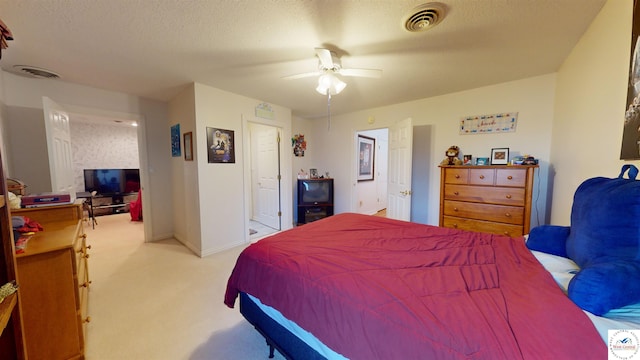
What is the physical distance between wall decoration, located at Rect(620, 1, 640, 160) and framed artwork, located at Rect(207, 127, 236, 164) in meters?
3.49

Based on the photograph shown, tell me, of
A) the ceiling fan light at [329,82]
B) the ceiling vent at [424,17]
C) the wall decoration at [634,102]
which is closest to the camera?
the wall decoration at [634,102]

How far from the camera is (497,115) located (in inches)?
112

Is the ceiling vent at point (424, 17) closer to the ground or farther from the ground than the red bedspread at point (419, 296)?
farther from the ground

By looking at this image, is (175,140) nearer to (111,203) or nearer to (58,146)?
(58,146)

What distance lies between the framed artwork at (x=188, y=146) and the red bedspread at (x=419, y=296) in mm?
2095

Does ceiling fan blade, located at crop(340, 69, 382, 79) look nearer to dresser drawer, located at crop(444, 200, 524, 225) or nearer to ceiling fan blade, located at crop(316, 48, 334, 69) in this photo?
ceiling fan blade, located at crop(316, 48, 334, 69)

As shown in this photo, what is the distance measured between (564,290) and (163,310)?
271cm

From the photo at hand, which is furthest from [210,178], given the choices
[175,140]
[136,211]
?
[136,211]

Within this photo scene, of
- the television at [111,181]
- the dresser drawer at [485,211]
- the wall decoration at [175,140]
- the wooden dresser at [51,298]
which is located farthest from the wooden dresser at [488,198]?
the television at [111,181]

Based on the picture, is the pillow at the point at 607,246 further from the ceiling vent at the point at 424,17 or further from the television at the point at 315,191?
the television at the point at 315,191

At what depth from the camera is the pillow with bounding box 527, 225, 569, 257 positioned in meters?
1.33

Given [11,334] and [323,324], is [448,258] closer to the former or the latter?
[323,324]

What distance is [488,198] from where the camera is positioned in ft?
8.20

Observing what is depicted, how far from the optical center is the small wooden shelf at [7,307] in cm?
70
